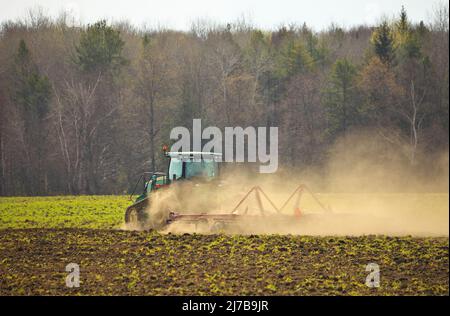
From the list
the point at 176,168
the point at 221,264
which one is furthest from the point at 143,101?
the point at 221,264

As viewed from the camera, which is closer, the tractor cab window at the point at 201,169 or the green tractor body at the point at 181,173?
the green tractor body at the point at 181,173

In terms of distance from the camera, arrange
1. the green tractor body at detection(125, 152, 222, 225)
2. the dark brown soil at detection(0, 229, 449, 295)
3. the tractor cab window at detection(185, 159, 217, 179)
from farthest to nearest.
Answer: the tractor cab window at detection(185, 159, 217, 179)
the green tractor body at detection(125, 152, 222, 225)
the dark brown soil at detection(0, 229, 449, 295)

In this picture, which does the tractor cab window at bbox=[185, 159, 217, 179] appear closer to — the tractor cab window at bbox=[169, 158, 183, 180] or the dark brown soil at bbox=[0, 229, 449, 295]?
the tractor cab window at bbox=[169, 158, 183, 180]

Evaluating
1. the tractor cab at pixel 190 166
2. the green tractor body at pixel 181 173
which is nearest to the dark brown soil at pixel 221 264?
the green tractor body at pixel 181 173

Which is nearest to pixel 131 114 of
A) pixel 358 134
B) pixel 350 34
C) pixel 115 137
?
pixel 115 137

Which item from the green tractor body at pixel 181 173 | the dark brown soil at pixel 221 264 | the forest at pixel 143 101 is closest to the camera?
the dark brown soil at pixel 221 264

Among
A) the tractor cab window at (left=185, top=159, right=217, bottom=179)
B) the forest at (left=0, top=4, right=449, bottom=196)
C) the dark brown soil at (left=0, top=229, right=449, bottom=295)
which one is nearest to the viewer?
the dark brown soil at (left=0, top=229, right=449, bottom=295)

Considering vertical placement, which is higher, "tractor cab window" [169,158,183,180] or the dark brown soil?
"tractor cab window" [169,158,183,180]

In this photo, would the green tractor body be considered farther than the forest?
No

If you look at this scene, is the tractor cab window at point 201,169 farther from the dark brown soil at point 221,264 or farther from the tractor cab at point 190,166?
the dark brown soil at point 221,264

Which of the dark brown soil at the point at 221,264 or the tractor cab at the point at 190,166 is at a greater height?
the tractor cab at the point at 190,166

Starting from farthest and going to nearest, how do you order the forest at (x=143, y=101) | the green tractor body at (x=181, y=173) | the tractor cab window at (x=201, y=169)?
1. the forest at (x=143, y=101)
2. the tractor cab window at (x=201, y=169)
3. the green tractor body at (x=181, y=173)

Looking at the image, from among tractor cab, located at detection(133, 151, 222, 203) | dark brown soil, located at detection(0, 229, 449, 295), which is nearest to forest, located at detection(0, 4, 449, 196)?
tractor cab, located at detection(133, 151, 222, 203)
